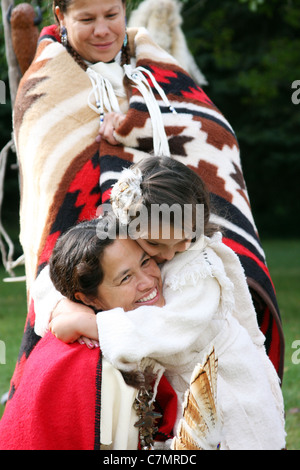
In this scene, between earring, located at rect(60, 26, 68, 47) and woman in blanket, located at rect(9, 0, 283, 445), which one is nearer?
woman in blanket, located at rect(9, 0, 283, 445)

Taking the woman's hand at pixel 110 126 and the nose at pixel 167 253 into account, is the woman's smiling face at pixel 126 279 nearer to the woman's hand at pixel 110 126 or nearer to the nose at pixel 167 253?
the nose at pixel 167 253

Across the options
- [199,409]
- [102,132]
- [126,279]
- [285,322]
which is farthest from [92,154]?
[285,322]

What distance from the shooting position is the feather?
1944mm

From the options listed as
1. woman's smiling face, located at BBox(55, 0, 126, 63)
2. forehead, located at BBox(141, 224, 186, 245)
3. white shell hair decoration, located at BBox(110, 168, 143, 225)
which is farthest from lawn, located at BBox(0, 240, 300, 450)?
woman's smiling face, located at BBox(55, 0, 126, 63)

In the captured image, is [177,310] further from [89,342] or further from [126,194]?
[126,194]

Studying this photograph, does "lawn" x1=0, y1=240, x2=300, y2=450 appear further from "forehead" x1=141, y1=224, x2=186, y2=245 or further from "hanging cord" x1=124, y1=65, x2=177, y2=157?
"forehead" x1=141, y1=224, x2=186, y2=245

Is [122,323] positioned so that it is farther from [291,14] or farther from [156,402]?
[291,14]

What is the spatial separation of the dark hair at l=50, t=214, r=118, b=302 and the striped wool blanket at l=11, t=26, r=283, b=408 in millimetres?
470

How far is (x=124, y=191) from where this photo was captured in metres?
2.17

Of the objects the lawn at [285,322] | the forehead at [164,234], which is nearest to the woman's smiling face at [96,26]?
the forehead at [164,234]

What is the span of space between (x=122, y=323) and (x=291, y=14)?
33.6 ft

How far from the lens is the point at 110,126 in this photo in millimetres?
2904

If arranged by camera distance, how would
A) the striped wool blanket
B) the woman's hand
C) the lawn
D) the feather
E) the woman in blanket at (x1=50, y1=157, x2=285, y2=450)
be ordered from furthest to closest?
the lawn < the woman's hand < the striped wool blanket < the woman in blanket at (x1=50, y1=157, x2=285, y2=450) < the feather

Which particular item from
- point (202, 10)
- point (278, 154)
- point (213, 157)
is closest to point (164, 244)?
point (213, 157)
